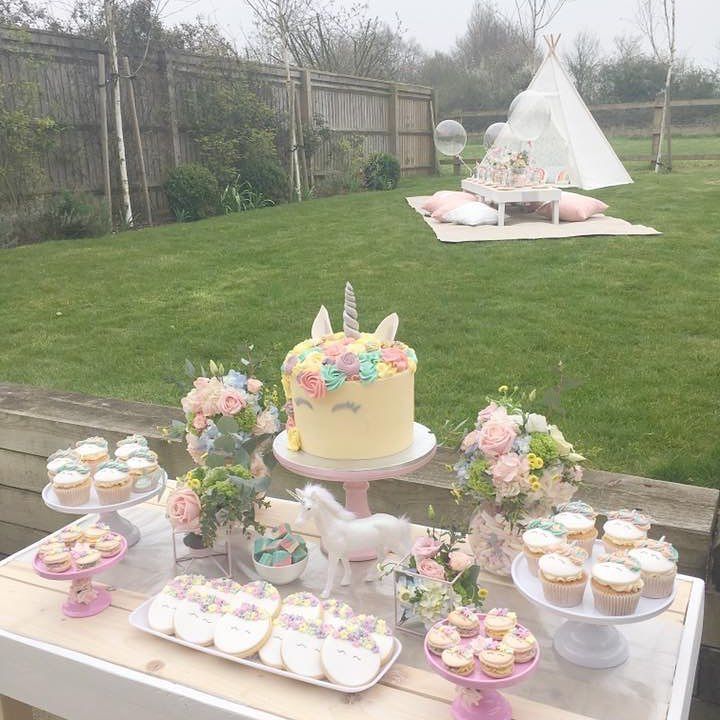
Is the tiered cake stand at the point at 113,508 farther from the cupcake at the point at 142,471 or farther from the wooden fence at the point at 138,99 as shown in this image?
the wooden fence at the point at 138,99

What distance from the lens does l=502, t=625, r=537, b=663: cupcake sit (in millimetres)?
1155

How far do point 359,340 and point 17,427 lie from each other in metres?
1.47

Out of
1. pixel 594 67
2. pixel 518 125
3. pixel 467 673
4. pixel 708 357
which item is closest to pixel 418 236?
pixel 518 125

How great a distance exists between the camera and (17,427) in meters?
2.50

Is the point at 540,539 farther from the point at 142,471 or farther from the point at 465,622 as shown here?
the point at 142,471

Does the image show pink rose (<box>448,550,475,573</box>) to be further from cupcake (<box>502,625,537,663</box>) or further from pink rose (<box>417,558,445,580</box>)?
cupcake (<box>502,625,537,663</box>)

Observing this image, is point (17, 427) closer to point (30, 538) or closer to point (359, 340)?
point (30, 538)

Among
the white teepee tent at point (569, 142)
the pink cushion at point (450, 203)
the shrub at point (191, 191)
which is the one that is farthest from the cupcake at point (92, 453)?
the white teepee tent at point (569, 142)

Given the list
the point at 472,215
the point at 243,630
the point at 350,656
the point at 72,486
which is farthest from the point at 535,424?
the point at 472,215

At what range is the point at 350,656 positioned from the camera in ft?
4.14

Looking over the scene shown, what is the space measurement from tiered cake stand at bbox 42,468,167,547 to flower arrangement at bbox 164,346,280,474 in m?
0.14

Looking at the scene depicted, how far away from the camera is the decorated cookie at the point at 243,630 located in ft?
4.30

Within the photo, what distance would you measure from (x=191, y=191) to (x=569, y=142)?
4608 millimetres

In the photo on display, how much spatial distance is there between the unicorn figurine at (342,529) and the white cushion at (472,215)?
19.2ft
